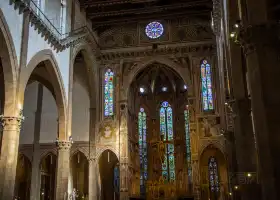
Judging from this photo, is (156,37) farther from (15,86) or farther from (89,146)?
(15,86)

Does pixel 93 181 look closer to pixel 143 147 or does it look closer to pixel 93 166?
pixel 93 166

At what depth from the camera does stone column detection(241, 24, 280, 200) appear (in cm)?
765

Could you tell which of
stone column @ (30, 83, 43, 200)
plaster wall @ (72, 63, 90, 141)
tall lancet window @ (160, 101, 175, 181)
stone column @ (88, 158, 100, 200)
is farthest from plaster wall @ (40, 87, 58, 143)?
tall lancet window @ (160, 101, 175, 181)

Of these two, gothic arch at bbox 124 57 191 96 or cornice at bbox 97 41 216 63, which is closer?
cornice at bbox 97 41 216 63

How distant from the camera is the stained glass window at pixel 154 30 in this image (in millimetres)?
28750

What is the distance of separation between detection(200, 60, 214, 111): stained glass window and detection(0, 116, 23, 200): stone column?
47.8 feet

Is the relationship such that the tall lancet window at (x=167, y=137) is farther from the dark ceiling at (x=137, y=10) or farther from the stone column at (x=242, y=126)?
the stone column at (x=242, y=126)

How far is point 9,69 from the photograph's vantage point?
1620cm

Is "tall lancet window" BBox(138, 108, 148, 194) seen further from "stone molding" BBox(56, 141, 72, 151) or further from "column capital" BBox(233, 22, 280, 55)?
"column capital" BBox(233, 22, 280, 55)

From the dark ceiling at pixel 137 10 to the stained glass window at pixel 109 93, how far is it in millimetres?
3892

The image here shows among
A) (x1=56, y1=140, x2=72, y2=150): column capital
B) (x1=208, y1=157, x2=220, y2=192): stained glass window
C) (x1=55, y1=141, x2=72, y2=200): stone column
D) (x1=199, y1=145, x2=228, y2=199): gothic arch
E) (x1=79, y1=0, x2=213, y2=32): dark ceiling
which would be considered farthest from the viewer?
(x1=208, y1=157, x2=220, y2=192): stained glass window

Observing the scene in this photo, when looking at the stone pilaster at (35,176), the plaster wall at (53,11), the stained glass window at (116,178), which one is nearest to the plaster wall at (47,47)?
the plaster wall at (53,11)

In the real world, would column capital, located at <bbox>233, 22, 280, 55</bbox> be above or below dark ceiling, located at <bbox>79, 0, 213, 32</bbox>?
below

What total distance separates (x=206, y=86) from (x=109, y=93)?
23.5 feet
